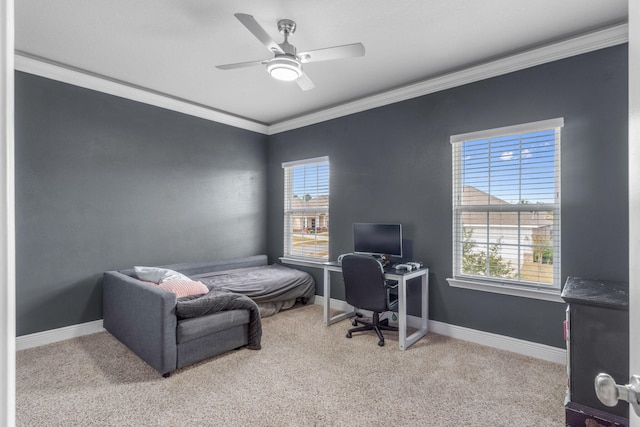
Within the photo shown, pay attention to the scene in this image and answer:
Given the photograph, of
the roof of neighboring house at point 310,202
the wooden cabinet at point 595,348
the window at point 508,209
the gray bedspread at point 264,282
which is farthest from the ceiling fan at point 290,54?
the gray bedspread at point 264,282

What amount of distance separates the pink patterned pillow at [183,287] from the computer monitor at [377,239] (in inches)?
69.9

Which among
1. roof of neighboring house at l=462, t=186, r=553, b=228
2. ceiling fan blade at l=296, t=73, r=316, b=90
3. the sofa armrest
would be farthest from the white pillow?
roof of neighboring house at l=462, t=186, r=553, b=228

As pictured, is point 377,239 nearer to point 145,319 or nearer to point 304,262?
point 304,262

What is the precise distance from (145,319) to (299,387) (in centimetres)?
137

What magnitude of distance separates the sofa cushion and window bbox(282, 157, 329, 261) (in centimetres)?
182

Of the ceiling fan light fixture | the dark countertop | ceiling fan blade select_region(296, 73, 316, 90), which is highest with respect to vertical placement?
ceiling fan blade select_region(296, 73, 316, 90)

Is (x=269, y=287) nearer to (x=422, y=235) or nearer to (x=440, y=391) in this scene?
(x=422, y=235)

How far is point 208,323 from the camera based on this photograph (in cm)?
272

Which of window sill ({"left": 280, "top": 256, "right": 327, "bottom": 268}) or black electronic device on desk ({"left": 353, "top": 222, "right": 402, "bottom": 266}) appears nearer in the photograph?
black electronic device on desk ({"left": 353, "top": 222, "right": 402, "bottom": 266})

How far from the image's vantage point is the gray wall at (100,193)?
10.1 ft

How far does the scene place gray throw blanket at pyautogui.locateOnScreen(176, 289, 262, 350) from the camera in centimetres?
260

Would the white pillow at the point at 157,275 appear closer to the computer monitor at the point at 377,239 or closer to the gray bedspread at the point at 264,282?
the gray bedspread at the point at 264,282

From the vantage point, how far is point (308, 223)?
188 inches

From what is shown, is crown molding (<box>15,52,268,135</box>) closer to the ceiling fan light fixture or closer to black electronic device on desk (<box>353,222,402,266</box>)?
the ceiling fan light fixture
